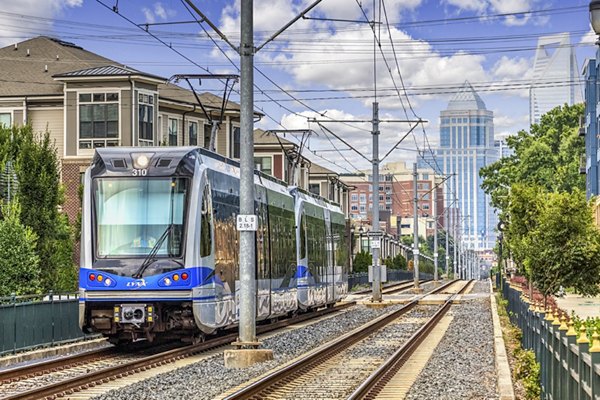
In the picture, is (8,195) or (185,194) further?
(8,195)

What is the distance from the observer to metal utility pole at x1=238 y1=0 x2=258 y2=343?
2042cm

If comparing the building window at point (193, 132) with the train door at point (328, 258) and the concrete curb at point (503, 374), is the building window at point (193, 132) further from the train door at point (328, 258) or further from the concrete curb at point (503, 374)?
the concrete curb at point (503, 374)

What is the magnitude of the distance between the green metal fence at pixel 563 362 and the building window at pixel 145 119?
39210 millimetres

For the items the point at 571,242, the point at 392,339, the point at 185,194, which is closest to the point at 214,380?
the point at 185,194

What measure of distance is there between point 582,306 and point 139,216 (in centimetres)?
2900

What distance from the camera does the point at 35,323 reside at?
71.5ft

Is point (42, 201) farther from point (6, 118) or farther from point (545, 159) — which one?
point (545, 159)

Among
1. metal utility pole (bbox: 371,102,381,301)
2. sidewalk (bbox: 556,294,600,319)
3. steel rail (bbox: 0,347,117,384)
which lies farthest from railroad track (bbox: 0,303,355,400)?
metal utility pole (bbox: 371,102,381,301)

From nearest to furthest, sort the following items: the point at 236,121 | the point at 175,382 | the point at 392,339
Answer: the point at 175,382, the point at 392,339, the point at 236,121

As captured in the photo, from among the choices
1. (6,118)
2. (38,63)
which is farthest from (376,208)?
(38,63)

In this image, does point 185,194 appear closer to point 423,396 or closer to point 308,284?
point 423,396

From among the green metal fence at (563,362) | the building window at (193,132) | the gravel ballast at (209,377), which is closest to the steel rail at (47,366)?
the gravel ballast at (209,377)

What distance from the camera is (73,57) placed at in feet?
194

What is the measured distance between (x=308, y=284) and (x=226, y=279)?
11.6m
